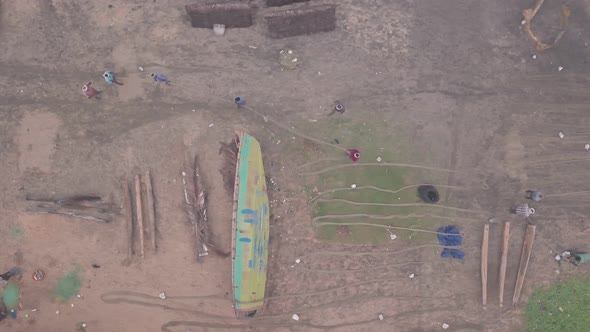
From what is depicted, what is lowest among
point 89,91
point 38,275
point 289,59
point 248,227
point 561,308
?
point 561,308

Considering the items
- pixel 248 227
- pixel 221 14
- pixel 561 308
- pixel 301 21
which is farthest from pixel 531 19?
pixel 248 227

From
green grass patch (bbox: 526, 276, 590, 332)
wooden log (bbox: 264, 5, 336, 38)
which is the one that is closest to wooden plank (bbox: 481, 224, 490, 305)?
green grass patch (bbox: 526, 276, 590, 332)

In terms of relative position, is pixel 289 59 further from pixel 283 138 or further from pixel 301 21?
pixel 283 138

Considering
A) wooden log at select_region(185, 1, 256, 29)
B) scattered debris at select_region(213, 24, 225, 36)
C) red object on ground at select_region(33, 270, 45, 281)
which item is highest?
wooden log at select_region(185, 1, 256, 29)

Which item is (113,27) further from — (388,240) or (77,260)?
(388,240)

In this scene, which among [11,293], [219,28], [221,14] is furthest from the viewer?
[11,293]

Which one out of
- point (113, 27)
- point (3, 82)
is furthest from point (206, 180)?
point (3, 82)

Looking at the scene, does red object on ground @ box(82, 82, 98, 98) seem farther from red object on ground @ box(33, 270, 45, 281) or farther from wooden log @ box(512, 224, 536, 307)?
wooden log @ box(512, 224, 536, 307)
